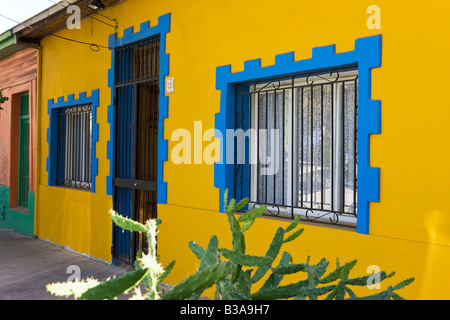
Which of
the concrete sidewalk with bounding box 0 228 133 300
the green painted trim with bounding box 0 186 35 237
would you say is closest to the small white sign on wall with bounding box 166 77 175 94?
the concrete sidewalk with bounding box 0 228 133 300

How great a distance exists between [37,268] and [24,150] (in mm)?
4173

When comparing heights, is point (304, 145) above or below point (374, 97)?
below

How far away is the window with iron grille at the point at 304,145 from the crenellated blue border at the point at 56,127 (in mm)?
2912

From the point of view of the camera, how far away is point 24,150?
9.39m

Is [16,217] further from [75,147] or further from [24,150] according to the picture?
[75,147]

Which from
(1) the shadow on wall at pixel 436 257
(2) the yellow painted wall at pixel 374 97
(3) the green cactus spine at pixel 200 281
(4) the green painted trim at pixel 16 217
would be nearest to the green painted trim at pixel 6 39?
(4) the green painted trim at pixel 16 217

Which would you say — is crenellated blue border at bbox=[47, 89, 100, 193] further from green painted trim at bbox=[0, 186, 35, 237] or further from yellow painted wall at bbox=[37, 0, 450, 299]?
yellow painted wall at bbox=[37, 0, 450, 299]

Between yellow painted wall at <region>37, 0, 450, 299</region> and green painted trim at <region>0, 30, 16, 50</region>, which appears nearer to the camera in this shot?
yellow painted wall at <region>37, 0, 450, 299</region>

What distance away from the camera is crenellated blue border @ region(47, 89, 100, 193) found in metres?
6.44

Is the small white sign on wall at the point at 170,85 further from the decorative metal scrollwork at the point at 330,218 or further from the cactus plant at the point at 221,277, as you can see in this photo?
the cactus plant at the point at 221,277

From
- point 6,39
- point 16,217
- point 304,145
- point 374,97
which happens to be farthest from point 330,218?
point 6,39

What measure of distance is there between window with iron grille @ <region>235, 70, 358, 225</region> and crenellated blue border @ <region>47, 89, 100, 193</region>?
9.55 feet

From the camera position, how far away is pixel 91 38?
6.59m

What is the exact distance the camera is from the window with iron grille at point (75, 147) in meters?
7.06
